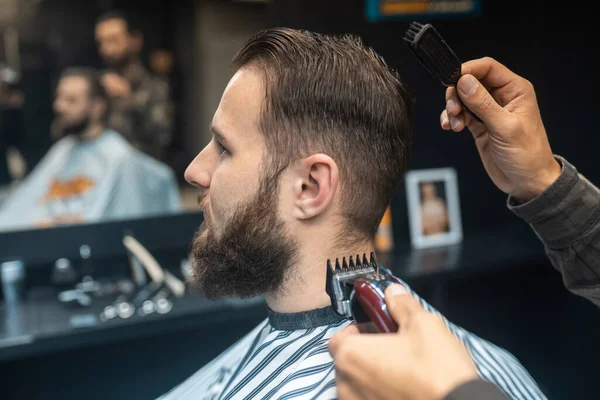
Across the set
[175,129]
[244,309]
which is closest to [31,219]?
[175,129]

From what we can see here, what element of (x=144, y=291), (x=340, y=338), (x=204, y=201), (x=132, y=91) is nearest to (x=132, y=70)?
(x=132, y=91)

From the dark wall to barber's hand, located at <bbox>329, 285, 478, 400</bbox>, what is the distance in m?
2.45

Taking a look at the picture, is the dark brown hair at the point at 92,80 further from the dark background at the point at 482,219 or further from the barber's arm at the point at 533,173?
the barber's arm at the point at 533,173

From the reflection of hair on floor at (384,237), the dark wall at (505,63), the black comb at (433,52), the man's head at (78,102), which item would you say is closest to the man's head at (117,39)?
the man's head at (78,102)

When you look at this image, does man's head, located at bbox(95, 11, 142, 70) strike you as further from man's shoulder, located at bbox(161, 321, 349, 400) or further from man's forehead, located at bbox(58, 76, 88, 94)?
man's shoulder, located at bbox(161, 321, 349, 400)

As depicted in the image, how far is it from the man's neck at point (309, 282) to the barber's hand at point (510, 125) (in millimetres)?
340

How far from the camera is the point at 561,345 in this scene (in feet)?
11.3

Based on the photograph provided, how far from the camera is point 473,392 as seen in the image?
61 centimetres

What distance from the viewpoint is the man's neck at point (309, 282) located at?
116 cm

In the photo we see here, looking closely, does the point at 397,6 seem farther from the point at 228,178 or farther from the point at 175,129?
the point at 228,178

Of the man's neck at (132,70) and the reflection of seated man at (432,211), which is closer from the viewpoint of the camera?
the man's neck at (132,70)

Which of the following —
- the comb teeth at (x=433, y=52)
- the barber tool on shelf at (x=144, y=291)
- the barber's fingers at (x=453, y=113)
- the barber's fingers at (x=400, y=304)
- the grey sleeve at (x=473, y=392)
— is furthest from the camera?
the barber tool on shelf at (x=144, y=291)

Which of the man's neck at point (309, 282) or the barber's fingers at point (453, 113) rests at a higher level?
the barber's fingers at point (453, 113)

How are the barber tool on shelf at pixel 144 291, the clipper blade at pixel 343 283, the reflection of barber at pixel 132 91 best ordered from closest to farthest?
the clipper blade at pixel 343 283, the barber tool on shelf at pixel 144 291, the reflection of barber at pixel 132 91
